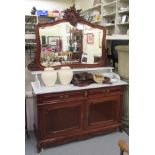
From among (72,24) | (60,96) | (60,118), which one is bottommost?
(60,118)

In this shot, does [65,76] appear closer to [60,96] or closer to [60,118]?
[60,96]

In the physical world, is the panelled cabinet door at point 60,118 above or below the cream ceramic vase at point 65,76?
below

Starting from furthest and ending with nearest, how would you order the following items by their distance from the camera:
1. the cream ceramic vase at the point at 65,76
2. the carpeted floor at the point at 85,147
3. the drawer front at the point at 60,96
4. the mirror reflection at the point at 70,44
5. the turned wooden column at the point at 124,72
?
the turned wooden column at the point at 124,72 → the mirror reflection at the point at 70,44 → the cream ceramic vase at the point at 65,76 → the carpeted floor at the point at 85,147 → the drawer front at the point at 60,96

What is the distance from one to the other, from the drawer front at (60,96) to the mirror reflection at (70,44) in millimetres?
495

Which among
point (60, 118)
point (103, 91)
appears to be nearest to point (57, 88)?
point (60, 118)

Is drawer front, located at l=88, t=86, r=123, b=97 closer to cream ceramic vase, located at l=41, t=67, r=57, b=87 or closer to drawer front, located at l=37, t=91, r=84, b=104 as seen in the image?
drawer front, located at l=37, t=91, r=84, b=104

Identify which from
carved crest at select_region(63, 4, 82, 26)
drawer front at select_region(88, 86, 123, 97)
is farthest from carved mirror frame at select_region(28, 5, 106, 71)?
drawer front at select_region(88, 86, 123, 97)

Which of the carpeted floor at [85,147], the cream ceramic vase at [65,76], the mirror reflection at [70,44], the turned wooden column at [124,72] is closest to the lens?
the carpeted floor at [85,147]

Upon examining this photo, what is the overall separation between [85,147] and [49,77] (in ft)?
3.28

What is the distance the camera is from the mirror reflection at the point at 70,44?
277cm

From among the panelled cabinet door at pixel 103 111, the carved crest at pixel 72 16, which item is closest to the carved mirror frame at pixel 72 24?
the carved crest at pixel 72 16

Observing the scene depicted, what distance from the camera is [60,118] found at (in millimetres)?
2707

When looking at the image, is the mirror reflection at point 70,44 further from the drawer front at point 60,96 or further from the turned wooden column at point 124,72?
the drawer front at point 60,96
